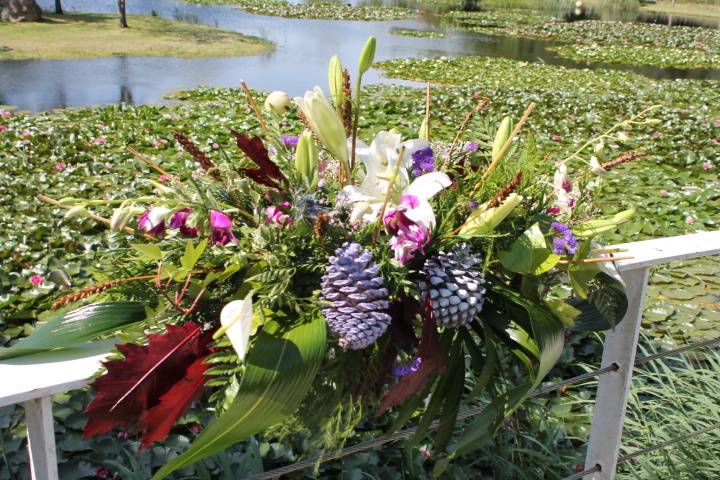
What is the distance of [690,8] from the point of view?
104 ft

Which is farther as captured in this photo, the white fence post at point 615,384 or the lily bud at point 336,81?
the white fence post at point 615,384

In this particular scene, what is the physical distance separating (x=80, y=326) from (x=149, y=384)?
113 mm

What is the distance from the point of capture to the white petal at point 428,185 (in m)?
0.76

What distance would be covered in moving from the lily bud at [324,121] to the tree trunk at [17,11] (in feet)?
53.6

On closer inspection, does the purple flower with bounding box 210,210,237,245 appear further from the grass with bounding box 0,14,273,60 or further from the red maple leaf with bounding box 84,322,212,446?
the grass with bounding box 0,14,273,60

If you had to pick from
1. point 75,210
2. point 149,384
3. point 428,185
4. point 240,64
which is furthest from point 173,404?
point 240,64

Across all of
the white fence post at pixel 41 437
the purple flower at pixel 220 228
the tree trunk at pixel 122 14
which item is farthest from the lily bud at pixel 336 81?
the tree trunk at pixel 122 14

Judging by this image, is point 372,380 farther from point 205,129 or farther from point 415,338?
point 205,129

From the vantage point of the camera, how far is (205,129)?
17.8 feet

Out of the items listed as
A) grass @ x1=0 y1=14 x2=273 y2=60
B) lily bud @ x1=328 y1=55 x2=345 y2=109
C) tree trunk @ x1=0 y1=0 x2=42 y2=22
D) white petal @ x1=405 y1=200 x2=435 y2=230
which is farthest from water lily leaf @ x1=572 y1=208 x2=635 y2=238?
tree trunk @ x1=0 y1=0 x2=42 y2=22

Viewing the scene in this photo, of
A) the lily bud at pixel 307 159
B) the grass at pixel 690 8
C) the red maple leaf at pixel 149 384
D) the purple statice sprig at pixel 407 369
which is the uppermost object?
the grass at pixel 690 8

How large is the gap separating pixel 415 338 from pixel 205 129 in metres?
4.93

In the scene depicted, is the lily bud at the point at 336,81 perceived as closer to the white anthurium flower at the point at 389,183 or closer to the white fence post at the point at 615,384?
the white anthurium flower at the point at 389,183

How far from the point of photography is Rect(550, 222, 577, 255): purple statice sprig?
2.65 feet
